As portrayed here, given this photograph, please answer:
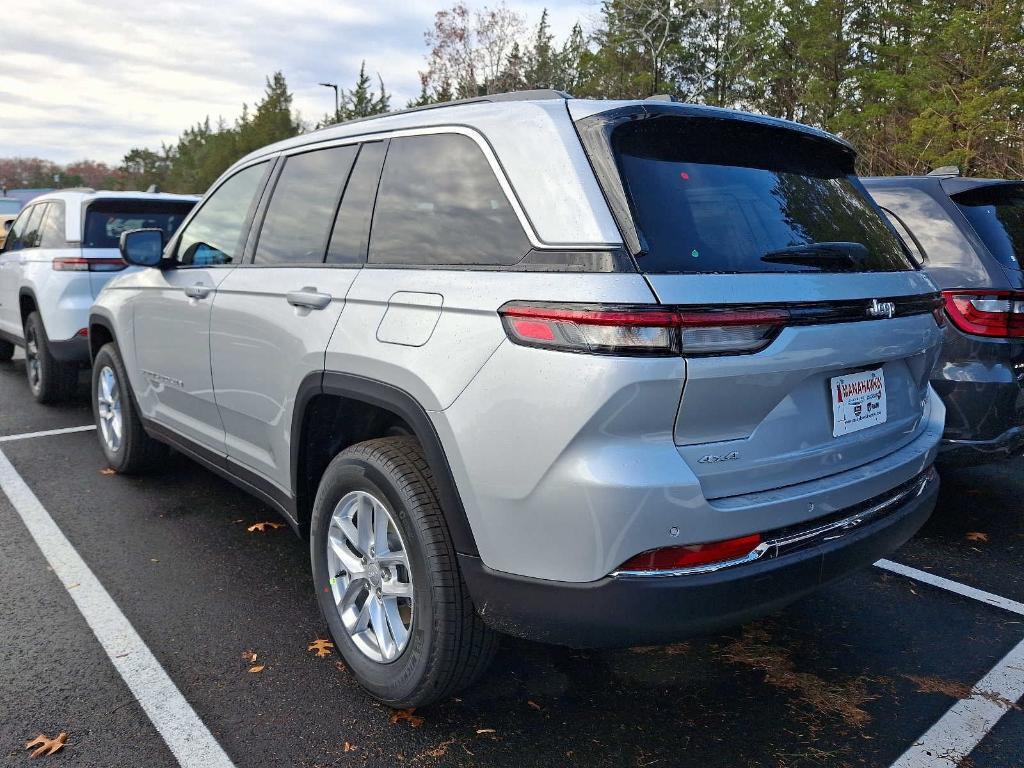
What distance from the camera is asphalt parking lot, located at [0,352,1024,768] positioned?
2.47m

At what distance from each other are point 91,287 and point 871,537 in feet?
20.8

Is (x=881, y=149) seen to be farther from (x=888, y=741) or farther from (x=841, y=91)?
(x=888, y=741)

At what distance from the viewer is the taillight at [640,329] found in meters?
1.97

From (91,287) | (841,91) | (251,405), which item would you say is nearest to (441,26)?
(841,91)

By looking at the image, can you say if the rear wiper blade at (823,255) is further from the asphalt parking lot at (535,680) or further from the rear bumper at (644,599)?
the asphalt parking lot at (535,680)

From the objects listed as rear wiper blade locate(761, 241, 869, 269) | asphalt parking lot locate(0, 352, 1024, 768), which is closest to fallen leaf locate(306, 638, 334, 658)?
asphalt parking lot locate(0, 352, 1024, 768)

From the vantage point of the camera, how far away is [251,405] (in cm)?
335

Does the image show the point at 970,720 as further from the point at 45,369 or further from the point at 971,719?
the point at 45,369

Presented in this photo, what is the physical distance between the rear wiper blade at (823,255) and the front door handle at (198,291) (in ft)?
8.39

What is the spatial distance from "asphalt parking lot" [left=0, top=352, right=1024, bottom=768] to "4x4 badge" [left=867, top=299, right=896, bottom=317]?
1320mm

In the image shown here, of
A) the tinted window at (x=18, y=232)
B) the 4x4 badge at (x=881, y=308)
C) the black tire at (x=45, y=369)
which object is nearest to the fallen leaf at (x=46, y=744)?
the 4x4 badge at (x=881, y=308)

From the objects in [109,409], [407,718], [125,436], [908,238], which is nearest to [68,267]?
[109,409]

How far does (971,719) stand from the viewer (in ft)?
8.61

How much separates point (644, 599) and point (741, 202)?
1.18 meters
